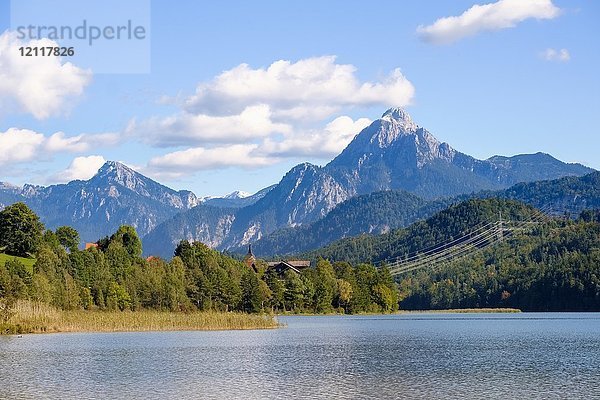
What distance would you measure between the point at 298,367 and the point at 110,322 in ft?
161

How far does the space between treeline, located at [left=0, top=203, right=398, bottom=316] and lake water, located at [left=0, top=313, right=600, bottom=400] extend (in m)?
28.4

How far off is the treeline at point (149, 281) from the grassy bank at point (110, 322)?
178cm

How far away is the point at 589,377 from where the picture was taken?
4891cm

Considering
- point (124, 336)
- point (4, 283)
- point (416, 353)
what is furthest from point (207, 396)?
point (4, 283)

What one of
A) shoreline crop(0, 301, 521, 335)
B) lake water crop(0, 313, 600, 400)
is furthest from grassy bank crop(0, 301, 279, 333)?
lake water crop(0, 313, 600, 400)

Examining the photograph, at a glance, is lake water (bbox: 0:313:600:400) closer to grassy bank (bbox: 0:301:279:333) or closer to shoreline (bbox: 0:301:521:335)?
shoreline (bbox: 0:301:521:335)

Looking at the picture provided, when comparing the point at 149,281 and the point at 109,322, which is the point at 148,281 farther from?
the point at 109,322

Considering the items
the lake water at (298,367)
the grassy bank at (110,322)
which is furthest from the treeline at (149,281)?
the lake water at (298,367)

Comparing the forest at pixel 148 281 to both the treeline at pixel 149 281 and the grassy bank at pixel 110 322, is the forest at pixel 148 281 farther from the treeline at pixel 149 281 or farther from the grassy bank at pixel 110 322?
the grassy bank at pixel 110 322

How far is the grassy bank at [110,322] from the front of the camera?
309 ft

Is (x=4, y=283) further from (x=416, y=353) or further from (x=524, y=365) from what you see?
(x=524, y=365)

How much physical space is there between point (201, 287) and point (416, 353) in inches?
3068

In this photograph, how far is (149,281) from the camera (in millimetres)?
134125

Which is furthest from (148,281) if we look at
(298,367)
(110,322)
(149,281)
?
(298,367)
